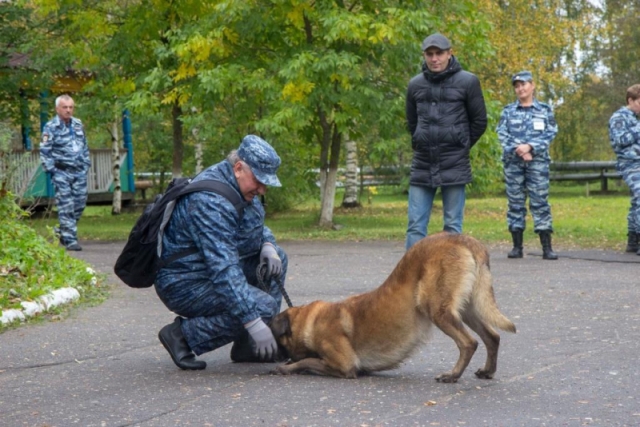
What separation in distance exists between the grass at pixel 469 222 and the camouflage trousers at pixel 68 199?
2.19 metres

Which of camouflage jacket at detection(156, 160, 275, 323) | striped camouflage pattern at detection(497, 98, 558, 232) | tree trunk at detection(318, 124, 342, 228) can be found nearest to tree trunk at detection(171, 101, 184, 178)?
tree trunk at detection(318, 124, 342, 228)

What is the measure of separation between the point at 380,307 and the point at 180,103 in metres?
13.5

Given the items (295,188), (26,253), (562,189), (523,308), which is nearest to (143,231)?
(523,308)

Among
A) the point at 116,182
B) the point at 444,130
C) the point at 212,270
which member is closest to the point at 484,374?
the point at 212,270

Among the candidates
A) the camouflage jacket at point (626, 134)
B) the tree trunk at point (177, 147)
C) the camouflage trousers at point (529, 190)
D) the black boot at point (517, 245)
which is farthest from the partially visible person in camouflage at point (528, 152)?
the tree trunk at point (177, 147)

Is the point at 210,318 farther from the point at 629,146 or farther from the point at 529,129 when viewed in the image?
the point at 629,146

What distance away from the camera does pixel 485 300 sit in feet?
19.4

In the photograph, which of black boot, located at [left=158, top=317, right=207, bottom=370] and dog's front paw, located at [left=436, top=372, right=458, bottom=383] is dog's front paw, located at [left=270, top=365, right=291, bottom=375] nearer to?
black boot, located at [left=158, top=317, right=207, bottom=370]

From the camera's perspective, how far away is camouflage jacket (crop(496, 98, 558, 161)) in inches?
487

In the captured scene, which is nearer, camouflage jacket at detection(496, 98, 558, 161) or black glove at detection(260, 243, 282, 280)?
black glove at detection(260, 243, 282, 280)

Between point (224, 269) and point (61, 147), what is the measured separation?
31.4 feet

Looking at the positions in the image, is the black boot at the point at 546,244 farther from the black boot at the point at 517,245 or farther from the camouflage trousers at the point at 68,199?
the camouflage trousers at the point at 68,199

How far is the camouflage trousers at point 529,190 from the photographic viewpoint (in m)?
12.5

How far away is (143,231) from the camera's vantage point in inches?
256
